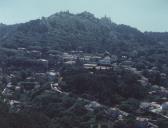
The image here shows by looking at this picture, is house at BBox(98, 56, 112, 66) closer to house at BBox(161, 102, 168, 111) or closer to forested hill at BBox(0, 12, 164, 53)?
forested hill at BBox(0, 12, 164, 53)

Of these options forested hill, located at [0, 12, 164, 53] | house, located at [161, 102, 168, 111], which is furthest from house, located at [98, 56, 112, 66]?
house, located at [161, 102, 168, 111]

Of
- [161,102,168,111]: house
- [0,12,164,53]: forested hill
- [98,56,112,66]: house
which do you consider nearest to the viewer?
[161,102,168,111]: house

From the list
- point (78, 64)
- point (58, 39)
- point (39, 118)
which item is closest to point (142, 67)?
point (78, 64)

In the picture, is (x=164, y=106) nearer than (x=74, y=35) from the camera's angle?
Yes

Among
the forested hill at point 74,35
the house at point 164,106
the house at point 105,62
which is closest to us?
the house at point 164,106

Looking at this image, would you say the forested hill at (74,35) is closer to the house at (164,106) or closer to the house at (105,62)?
the house at (105,62)

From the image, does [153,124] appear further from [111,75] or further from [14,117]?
[111,75]

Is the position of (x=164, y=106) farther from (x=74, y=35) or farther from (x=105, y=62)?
(x=74, y=35)

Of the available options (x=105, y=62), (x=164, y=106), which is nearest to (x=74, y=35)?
(x=105, y=62)

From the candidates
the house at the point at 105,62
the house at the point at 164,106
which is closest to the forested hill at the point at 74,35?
the house at the point at 105,62
